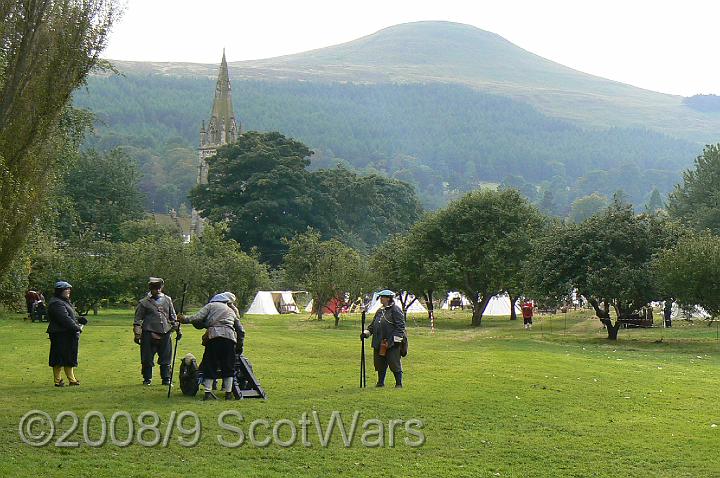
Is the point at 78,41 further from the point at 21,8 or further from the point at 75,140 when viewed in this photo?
the point at 75,140

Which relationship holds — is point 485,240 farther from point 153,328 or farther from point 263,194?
point 263,194

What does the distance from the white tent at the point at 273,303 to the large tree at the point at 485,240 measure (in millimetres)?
19687

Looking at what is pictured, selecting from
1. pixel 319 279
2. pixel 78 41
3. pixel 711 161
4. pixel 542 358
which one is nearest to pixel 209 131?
pixel 711 161

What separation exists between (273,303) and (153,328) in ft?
186

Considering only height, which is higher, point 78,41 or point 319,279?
point 78,41

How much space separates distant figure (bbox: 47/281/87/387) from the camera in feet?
61.0

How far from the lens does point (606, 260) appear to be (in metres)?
42.3

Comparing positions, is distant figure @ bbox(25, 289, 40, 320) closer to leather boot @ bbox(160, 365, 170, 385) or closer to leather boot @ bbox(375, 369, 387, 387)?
leather boot @ bbox(160, 365, 170, 385)

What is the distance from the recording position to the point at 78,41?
54.5 feet

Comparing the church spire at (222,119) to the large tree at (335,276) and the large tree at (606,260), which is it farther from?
the large tree at (606,260)

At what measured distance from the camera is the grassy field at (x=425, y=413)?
12469 mm

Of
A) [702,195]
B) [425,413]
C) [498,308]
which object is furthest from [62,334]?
[702,195]

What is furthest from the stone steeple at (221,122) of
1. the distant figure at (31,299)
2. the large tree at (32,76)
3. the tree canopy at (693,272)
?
the large tree at (32,76)

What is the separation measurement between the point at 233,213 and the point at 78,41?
268 ft
